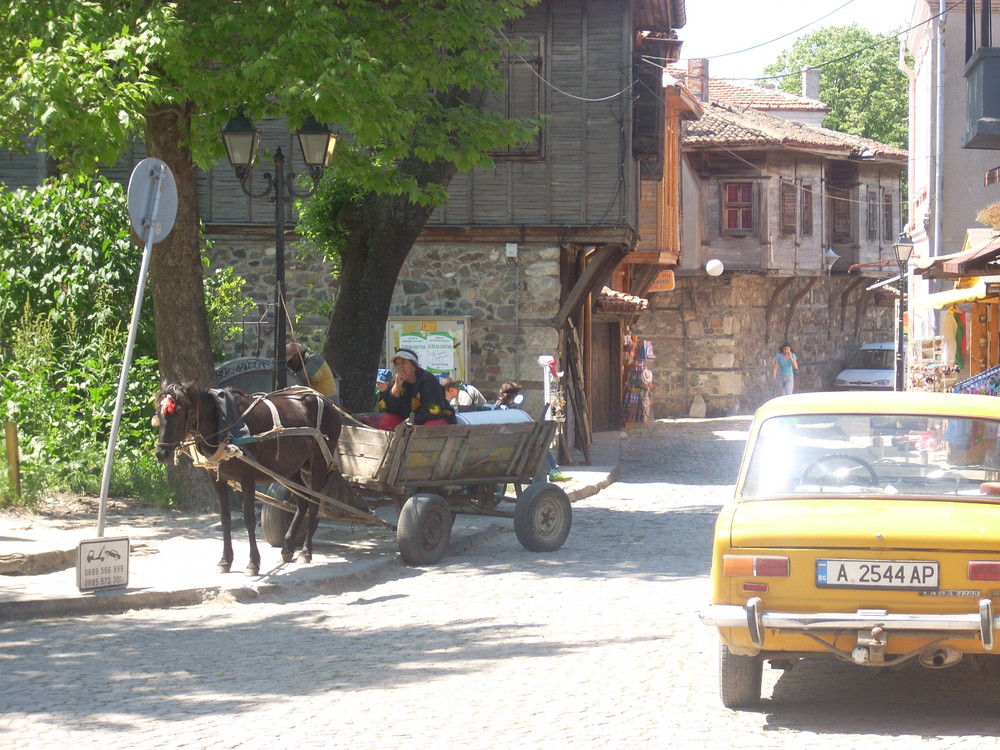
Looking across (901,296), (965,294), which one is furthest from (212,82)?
(901,296)

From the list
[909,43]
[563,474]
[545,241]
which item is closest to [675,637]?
[563,474]

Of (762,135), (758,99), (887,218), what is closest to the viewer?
(762,135)

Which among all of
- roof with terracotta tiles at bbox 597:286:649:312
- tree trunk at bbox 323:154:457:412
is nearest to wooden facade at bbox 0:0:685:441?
tree trunk at bbox 323:154:457:412

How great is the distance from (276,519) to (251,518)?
120 cm

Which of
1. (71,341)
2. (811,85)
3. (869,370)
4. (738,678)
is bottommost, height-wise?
(738,678)

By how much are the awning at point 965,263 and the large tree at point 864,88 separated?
38.8 meters

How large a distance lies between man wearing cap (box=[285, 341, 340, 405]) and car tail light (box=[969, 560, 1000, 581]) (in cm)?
842

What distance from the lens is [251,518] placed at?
9914 millimetres

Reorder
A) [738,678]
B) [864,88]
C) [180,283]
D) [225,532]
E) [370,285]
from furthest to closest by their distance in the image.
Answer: [864,88] < [370,285] < [180,283] < [225,532] < [738,678]

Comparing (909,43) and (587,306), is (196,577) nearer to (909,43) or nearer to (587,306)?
(587,306)

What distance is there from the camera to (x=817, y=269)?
39812 mm

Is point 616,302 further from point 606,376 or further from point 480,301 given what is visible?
point 480,301

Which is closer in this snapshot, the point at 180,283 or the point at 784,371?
the point at 180,283

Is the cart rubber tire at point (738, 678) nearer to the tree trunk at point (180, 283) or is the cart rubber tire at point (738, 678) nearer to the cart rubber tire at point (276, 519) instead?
the cart rubber tire at point (276, 519)
